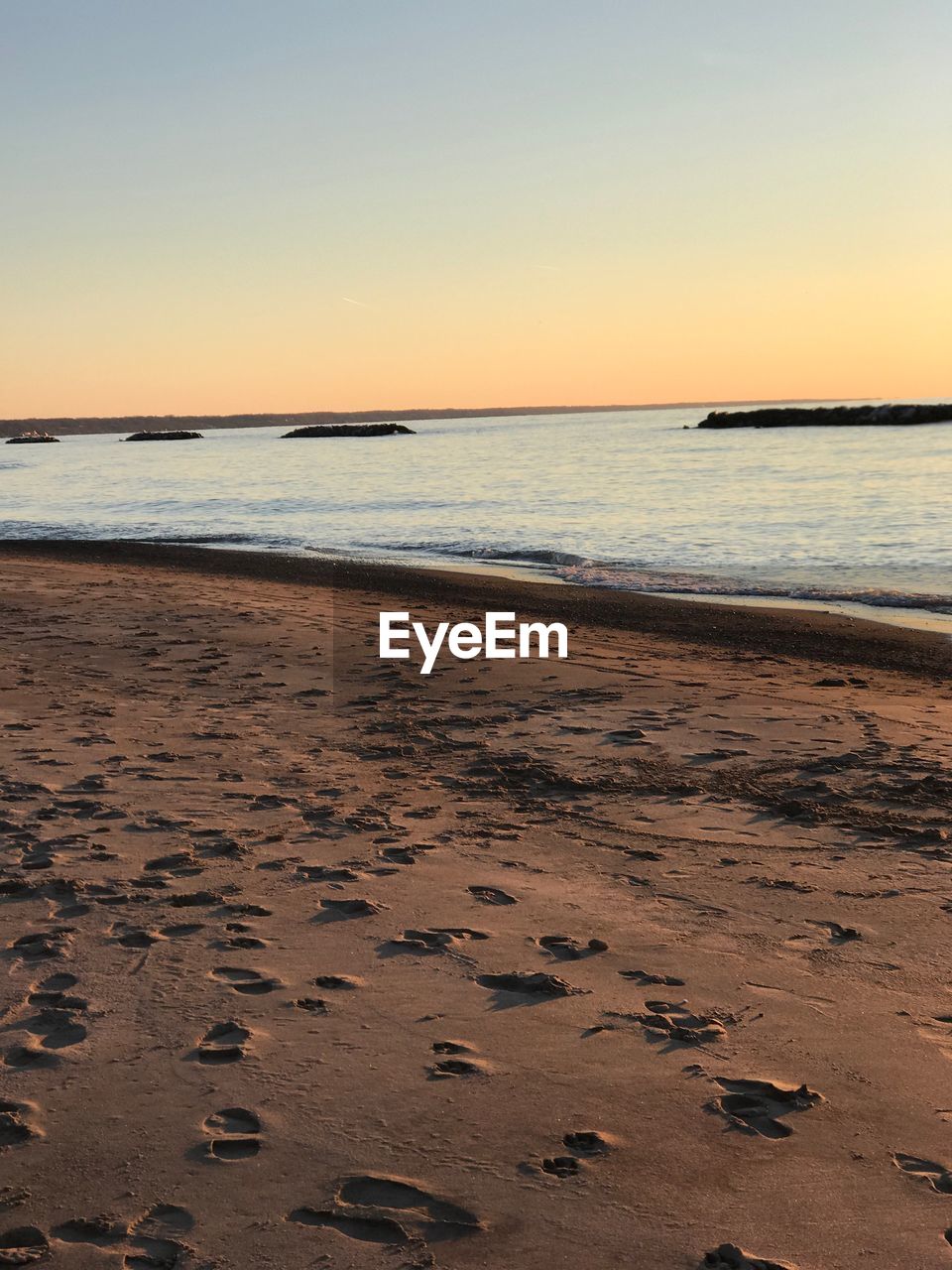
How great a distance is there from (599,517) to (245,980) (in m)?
26.2

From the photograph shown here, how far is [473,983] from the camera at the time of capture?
4238 millimetres

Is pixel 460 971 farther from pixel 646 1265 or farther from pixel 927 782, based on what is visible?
pixel 927 782

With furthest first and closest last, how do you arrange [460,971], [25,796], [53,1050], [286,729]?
1. [286,729]
2. [25,796]
3. [460,971]
4. [53,1050]

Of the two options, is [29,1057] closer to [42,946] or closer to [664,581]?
[42,946]

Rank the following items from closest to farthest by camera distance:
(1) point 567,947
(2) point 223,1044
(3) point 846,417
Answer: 1. (2) point 223,1044
2. (1) point 567,947
3. (3) point 846,417

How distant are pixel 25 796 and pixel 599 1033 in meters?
3.94

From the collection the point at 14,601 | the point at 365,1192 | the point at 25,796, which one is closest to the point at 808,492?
the point at 14,601

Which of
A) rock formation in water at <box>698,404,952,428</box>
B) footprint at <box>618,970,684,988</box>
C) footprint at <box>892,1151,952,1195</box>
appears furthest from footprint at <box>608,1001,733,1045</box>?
rock formation in water at <box>698,404,952,428</box>

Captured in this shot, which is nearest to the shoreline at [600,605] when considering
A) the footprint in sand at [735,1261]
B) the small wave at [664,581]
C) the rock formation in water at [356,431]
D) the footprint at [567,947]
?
the small wave at [664,581]

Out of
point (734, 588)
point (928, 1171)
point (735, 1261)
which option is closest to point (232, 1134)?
point (735, 1261)

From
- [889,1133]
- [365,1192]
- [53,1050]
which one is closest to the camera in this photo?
[365,1192]

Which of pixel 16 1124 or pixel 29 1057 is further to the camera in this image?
pixel 29 1057

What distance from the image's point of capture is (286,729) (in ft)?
26.8

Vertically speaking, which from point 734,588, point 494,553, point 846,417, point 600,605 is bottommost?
point 600,605
